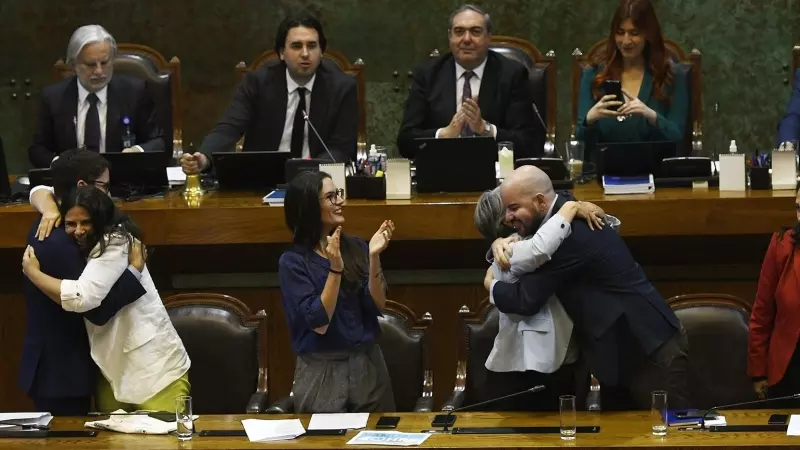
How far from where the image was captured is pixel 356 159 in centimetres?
600

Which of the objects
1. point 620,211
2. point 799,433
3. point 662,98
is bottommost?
point 799,433

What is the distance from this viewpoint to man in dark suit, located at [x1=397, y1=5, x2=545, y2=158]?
19.4 ft

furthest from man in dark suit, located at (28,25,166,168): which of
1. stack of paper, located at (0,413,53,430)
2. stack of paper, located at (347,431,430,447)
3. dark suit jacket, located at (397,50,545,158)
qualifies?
stack of paper, located at (347,431,430,447)

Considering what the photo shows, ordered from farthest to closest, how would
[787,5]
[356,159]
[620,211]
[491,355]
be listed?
1. [787,5]
2. [356,159]
3. [620,211]
4. [491,355]

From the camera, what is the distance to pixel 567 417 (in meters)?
3.45

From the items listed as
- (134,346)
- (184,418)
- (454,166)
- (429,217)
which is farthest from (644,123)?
(184,418)

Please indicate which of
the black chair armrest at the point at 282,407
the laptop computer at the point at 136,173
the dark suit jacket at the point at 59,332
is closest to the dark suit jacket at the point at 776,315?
the black chair armrest at the point at 282,407

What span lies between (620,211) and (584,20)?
2.77 metres

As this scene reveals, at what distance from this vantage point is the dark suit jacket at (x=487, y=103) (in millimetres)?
5965

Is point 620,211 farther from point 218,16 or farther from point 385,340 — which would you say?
point 218,16

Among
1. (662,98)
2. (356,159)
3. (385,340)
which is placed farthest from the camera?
(356,159)

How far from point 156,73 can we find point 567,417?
368 centimetres

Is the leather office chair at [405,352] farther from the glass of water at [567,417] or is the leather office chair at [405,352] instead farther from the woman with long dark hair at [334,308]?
the glass of water at [567,417]

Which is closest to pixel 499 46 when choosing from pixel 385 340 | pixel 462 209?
pixel 462 209
